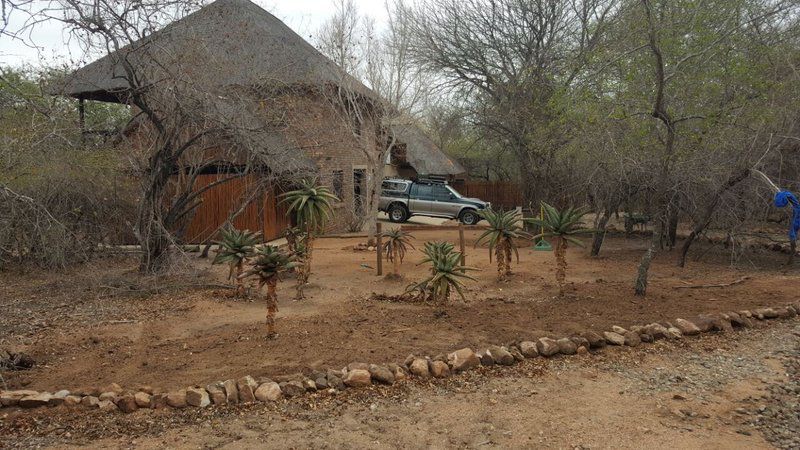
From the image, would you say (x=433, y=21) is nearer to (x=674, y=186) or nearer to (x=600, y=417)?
(x=674, y=186)

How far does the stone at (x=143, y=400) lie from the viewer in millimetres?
5164

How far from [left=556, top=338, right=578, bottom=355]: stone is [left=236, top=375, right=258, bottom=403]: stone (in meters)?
3.25

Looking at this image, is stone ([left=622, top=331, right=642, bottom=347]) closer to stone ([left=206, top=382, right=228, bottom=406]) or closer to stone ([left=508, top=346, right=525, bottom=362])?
stone ([left=508, top=346, right=525, bottom=362])

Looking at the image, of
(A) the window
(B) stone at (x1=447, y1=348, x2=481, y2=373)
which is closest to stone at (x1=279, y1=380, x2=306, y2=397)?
(B) stone at (x1=447, y1=348, x2=481, y2=373)

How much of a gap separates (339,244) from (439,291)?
9509mm

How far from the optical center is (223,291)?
386 inches

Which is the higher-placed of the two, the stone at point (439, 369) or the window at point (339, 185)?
the window at point (339, 185)

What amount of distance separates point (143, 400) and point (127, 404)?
0.41 ft

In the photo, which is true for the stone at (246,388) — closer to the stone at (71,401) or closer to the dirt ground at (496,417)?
the dirt ground at (496,417)

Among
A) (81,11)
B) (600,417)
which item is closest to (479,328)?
(600,417)

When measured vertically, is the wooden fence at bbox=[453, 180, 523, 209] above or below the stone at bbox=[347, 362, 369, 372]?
above

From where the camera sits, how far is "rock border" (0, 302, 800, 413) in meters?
5.17

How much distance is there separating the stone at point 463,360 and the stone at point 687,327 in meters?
2.88

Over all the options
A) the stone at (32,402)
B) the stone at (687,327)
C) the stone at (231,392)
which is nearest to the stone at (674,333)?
the stone at (687,327)
